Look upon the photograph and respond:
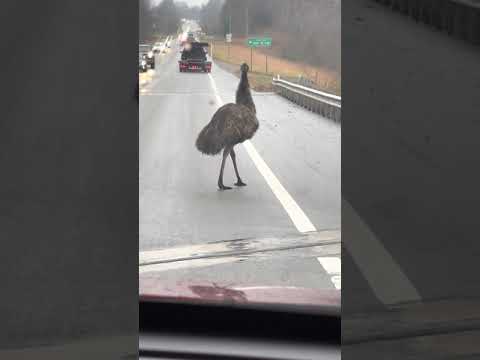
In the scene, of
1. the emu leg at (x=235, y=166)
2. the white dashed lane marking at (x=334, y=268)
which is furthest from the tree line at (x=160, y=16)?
the white dashed lane marking at (x=334, y=268)

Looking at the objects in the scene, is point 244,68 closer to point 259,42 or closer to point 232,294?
point 259,42

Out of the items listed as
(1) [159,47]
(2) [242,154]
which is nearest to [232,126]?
(2) [242,154]

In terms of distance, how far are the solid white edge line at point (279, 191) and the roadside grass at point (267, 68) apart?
99 mm

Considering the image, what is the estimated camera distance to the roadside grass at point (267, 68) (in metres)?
2.40

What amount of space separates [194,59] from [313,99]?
40 centimetres

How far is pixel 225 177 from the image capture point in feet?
8.05

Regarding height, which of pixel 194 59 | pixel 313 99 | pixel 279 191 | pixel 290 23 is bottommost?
pixel 279 191

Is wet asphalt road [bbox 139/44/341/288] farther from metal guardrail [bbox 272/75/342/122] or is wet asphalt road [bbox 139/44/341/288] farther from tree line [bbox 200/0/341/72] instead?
tree line [bbox 200/0/341/72]

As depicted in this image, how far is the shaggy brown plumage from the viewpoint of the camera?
95.6 inches

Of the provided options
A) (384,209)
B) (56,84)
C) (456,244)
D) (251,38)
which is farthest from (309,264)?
(56,84)

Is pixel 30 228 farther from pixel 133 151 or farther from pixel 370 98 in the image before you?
pixel 370 98

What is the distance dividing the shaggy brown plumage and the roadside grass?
0.11 feet

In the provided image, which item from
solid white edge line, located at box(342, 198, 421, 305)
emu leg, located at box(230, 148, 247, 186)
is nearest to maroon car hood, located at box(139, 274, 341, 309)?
solid white edge line, located at box(342, 198, 421, 305)

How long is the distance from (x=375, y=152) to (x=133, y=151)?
732 millimetres
